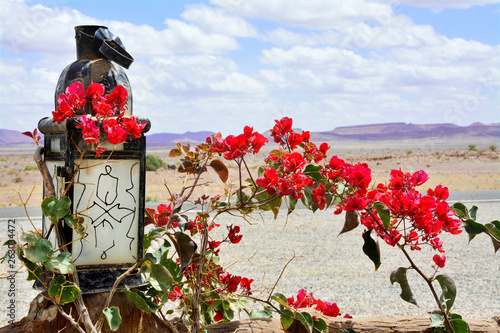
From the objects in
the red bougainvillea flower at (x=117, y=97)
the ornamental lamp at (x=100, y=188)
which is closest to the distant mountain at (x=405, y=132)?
the ornamental lamp at (x=100, y=188)

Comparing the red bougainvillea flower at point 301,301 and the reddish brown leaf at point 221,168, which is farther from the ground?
the reddish brown leaf at point 221,168

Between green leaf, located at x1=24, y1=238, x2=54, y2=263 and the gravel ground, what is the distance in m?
1.96

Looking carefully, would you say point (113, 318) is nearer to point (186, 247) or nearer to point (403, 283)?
point (186, 247)

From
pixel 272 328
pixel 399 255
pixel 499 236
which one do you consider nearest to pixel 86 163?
pixel 272 328

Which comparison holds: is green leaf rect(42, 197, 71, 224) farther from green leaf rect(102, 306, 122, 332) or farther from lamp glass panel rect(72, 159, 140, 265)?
green leaf rect(102, 306, 122, 332)

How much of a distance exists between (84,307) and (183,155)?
778 millimetres

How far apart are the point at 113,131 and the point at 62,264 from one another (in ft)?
1.67

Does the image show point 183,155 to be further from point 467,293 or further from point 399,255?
point 399,255

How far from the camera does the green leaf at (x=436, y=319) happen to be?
101 inches

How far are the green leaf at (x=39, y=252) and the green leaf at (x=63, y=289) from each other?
0.10 m

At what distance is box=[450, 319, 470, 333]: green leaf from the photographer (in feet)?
8.23

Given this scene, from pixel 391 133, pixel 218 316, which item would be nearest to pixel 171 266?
pixel 218 316

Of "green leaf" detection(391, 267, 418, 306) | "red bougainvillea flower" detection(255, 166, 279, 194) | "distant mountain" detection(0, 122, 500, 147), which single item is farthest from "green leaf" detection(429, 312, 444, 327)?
"distant mountain" detection(0, 122, 500, 147)

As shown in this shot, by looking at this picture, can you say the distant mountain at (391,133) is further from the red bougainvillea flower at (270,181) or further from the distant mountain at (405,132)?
the red bougainvillea flower at (270,181)
